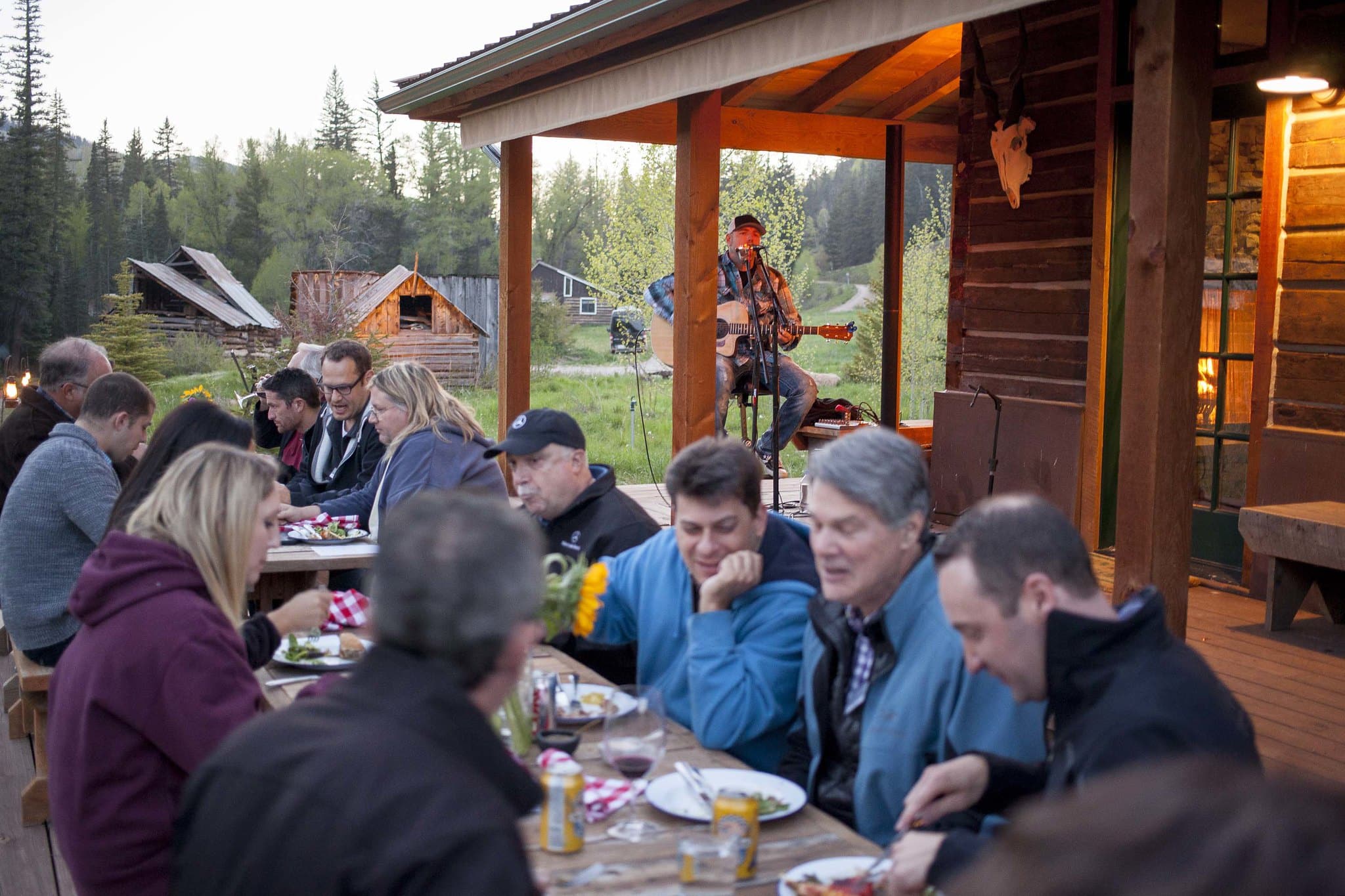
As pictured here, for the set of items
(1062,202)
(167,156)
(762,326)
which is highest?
(167,156)

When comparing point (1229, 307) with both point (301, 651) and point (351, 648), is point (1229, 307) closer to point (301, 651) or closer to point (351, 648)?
point (351, 648)

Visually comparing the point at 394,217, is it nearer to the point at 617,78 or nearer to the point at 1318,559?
the point at 617,78

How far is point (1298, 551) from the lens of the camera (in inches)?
197

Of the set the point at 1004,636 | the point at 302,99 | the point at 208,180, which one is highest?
the point at 302,99

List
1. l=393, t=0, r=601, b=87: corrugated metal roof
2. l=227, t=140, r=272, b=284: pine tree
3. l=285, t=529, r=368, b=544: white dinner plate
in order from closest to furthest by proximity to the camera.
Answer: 1. l=285, t=529, r=368, b=544: white dinner plate
2. l=393, t=0, r=601, b=87: corrugated metal roof
3. l=227, t=140, r=272, b=284: pine tree

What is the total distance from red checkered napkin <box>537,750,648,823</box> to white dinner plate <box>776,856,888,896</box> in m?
0.39

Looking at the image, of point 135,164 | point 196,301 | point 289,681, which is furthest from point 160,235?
point 289,681

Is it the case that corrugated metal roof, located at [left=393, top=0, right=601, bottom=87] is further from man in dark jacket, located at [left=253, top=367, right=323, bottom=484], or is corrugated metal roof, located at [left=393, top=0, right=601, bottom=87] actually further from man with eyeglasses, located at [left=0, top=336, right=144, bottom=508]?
man with eyeglasses, located at [left=0, top=336, right=144, bottom=508]

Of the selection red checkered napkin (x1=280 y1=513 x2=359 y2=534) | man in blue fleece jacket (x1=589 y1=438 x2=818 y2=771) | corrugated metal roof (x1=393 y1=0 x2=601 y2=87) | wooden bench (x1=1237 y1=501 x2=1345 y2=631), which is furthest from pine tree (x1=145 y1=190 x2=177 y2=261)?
man in blue fleece jacket (x1=589 y1=438 x2=818 y2=771)

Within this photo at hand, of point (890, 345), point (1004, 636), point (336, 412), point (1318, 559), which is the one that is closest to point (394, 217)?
point (890, 345)

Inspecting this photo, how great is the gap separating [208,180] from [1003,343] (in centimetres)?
3252

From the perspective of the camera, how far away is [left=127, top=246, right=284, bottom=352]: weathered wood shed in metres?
22.3

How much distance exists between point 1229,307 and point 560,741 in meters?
5.01

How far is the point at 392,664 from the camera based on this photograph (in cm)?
140
